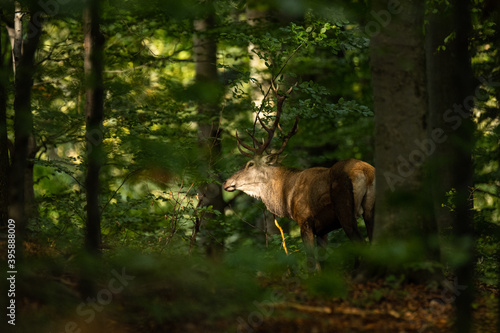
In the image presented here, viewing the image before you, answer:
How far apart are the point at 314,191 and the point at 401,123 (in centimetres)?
304

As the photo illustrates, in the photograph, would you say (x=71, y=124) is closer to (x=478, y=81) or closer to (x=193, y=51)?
(x=193, y=51)

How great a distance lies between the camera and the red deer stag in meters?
9.13

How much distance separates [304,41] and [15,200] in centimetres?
553

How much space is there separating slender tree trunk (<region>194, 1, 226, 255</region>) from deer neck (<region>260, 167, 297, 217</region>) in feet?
3.34

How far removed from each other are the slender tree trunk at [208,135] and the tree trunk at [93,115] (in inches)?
134

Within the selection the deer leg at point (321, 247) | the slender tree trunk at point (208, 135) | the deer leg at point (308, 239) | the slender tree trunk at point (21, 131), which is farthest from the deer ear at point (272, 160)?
the slender tree trunk at point (21, 131)

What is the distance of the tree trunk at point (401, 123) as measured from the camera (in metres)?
6.80

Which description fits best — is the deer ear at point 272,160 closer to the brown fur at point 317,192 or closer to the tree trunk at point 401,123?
the brown fur at point 317,192

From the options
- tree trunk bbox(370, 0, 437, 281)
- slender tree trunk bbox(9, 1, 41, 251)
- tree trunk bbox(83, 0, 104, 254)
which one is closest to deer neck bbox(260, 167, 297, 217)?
tree trunk bbox(370, 0, 437, 281)

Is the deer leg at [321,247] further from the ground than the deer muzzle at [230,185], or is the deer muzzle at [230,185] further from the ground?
the deer muzzle at [230,185]

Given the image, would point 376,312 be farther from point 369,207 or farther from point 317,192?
point 317,192

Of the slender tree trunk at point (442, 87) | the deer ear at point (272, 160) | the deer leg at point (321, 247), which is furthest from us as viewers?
the deer ear at point (272, 160)

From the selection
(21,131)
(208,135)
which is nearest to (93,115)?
(21,131)

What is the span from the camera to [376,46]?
279 inches
